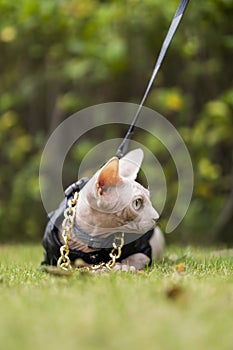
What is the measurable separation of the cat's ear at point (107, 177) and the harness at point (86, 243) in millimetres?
223

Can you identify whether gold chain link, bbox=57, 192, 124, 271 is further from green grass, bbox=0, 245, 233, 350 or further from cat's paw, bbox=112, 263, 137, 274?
green grass, bbox=0, 245, 233, 350

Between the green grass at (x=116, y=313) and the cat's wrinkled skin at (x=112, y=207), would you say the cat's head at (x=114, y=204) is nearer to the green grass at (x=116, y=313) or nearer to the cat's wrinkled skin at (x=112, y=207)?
the cat's wrinkled skin at (x=112, y=207)

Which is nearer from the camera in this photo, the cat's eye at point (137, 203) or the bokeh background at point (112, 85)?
the cat's eye at point (137, 203)

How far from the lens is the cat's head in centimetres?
246

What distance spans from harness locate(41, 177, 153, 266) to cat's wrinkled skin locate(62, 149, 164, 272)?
0.03 m

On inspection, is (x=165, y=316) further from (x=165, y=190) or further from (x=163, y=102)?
(x=163, y=102)

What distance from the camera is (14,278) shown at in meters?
2.29

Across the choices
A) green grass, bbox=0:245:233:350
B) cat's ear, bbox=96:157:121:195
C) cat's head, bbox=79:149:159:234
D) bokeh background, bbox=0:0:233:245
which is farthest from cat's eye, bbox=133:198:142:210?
bokeh background, bbox=0:0:233:245

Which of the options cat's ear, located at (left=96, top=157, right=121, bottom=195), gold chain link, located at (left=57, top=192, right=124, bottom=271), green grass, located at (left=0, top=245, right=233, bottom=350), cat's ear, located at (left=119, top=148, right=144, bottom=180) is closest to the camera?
green grass, located at (left=0, top=245, right=233, bottom=350)

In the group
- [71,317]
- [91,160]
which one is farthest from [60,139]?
[71,317]

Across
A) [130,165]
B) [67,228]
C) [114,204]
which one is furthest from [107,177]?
[130,165]

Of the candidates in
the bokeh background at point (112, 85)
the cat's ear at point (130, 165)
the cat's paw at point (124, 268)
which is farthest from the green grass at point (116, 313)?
the bokeh background at point (112, 85)

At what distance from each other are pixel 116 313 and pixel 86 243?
1083 mm

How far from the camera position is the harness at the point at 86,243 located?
2.57 meters
